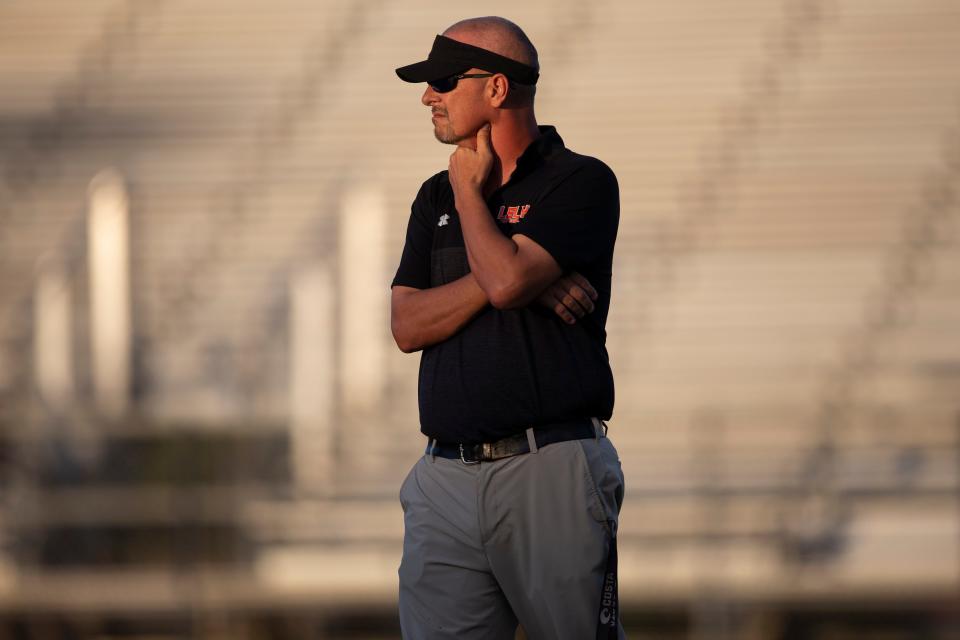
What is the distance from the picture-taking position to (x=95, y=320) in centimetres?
722

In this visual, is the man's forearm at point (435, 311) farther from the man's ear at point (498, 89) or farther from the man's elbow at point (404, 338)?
the man's ear at point (498, 89)

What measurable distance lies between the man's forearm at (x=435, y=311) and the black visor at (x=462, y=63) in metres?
0.35

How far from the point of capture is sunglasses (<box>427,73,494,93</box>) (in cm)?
233

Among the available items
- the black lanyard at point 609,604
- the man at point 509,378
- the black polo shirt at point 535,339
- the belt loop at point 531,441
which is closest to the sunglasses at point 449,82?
the man at point 509,378

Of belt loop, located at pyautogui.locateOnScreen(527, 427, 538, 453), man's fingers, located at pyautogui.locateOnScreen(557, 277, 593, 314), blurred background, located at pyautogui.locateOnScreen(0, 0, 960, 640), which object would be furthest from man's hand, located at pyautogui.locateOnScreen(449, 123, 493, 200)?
blurred background, located at pyautogui.locateOnScreen(0, 0, 960, 640)

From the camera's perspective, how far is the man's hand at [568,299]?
2.24 meters

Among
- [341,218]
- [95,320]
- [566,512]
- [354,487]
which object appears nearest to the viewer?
[566,512]

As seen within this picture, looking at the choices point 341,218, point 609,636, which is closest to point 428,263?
point 609,636

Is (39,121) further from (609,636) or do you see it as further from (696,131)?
(609,636)

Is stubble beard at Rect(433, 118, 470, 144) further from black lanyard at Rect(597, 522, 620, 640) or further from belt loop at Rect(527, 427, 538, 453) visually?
black lanyard at Rect(597, 522, 620, 640)

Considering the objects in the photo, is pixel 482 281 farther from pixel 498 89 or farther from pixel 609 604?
pixel 609 604

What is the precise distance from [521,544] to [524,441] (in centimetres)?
17

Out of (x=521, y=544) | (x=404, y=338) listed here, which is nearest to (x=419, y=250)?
(x=404, y=338)

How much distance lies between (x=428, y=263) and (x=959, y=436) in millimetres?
4746
